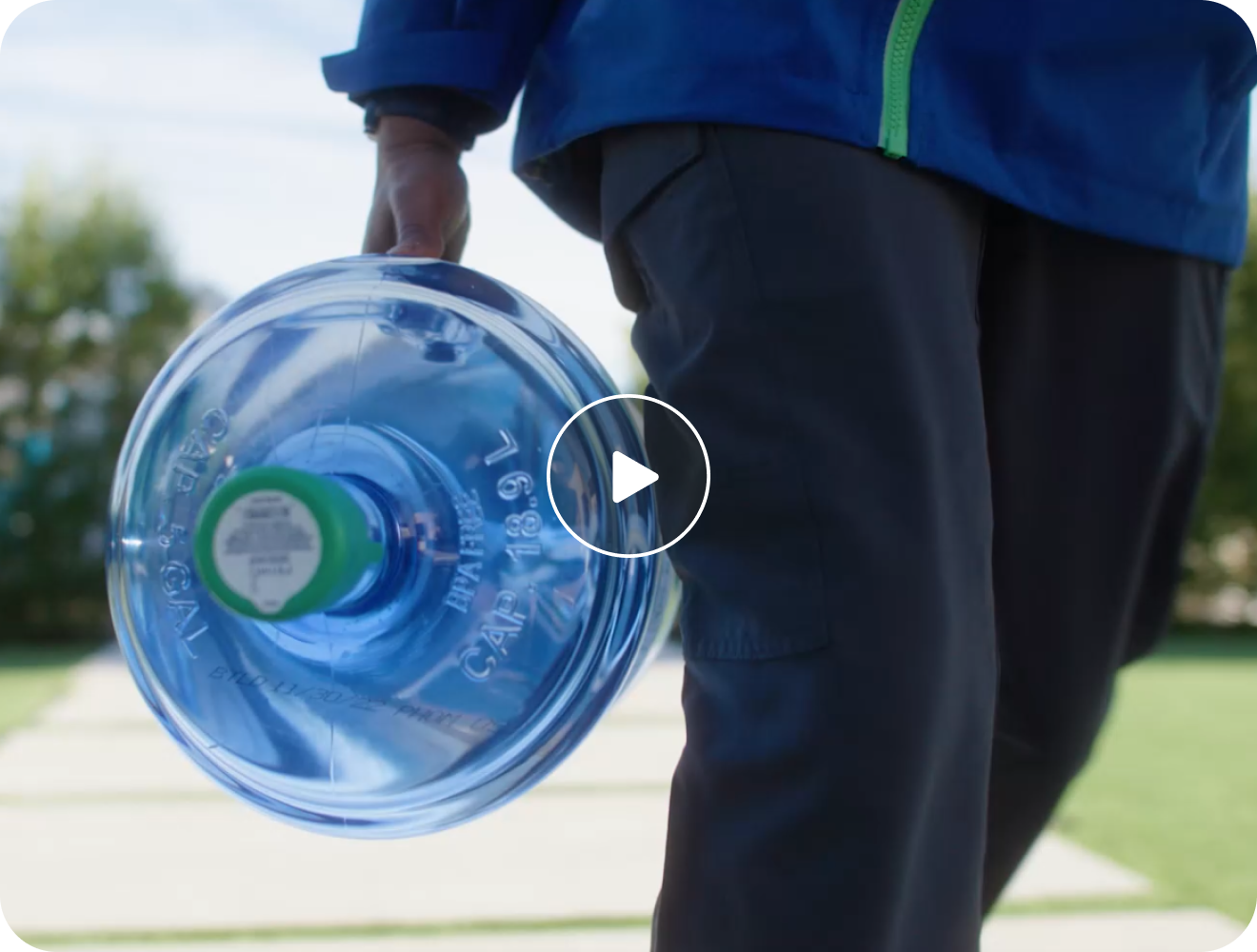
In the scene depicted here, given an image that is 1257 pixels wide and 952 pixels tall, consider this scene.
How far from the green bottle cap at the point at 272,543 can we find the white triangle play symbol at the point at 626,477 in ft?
0.81

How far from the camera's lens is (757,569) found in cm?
74

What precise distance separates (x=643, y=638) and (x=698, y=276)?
40cm

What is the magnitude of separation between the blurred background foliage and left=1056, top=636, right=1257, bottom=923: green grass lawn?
3.22 m

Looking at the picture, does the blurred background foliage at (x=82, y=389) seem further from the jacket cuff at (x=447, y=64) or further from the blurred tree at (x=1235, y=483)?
the jacket cuff at (x=447, y=64)

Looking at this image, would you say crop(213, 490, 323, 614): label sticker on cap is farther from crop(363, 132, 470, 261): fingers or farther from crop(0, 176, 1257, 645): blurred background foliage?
crop(0, 176, 1257, 645): blurred background foliage

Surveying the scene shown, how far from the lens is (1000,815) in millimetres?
1059

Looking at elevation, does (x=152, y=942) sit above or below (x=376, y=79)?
below

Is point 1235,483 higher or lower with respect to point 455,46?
lower

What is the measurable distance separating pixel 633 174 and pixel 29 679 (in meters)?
4.94

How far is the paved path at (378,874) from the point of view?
170cm

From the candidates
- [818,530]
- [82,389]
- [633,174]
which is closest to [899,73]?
[633,174]

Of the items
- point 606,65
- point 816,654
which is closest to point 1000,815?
point 816,654

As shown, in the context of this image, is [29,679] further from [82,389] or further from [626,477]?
[626,477]

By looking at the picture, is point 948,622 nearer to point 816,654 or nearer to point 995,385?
point 816,654
